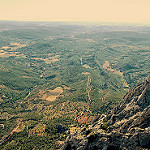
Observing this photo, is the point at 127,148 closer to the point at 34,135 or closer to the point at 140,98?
the point at 140,98

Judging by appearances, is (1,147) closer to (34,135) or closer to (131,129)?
(34,135)

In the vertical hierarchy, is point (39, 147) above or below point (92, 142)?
below

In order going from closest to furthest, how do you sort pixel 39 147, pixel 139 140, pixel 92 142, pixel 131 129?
pixel 139 140
pixel 131 129
pixel 92 142
pixel 39 147

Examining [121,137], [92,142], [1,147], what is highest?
[121,137]

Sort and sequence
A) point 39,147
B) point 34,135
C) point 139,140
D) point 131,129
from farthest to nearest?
point 34,135, point 39,147, point 131,129, point 139,140

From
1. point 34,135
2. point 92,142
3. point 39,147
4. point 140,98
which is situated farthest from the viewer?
point 34,135

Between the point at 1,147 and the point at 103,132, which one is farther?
the point at 1,147

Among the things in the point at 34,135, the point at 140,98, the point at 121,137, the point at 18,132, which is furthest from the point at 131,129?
the point at 18,132

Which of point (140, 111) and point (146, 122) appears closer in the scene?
point (146, 122)

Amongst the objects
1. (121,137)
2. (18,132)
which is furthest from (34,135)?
(121,137)
